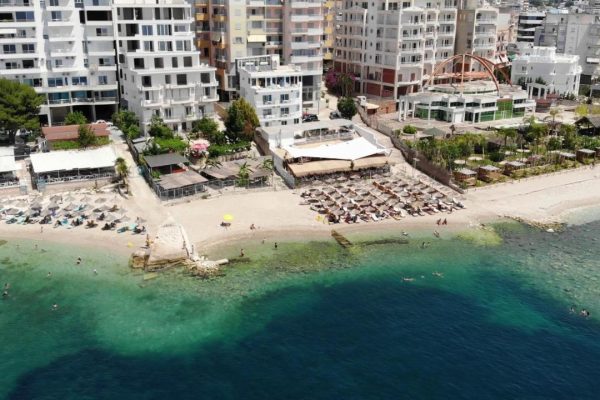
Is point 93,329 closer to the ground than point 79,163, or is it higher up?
closer to the ground

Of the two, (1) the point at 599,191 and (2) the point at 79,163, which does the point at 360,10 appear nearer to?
(1) the point at 599,191

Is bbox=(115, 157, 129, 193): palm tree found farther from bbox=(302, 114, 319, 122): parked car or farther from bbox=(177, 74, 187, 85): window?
bbox=(302, 114, 319, 122): parked car

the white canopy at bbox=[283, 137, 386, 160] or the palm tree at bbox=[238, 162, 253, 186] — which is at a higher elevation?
the white canopy at bbox=[283, 137, 386, 160]

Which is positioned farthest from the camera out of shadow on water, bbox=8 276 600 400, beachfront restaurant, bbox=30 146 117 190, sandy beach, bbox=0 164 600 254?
beachfront restaurant, bbox=30 146 117 190

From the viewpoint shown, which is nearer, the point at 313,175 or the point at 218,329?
the point at 218,329

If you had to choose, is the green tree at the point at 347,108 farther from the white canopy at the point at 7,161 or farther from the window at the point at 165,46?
the white canopy at the point at 7,161

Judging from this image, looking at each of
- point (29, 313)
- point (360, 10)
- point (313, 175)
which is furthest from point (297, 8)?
point (29, 313)

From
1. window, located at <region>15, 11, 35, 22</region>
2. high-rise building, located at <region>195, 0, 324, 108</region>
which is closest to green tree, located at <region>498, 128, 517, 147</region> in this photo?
high-rise building, located at <region>195, 0, 324, 108</region>

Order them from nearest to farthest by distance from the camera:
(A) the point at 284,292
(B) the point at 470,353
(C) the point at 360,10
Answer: (B) the point at 470,353 → (A) the point at 284,292 → (C) the point at 360,10
